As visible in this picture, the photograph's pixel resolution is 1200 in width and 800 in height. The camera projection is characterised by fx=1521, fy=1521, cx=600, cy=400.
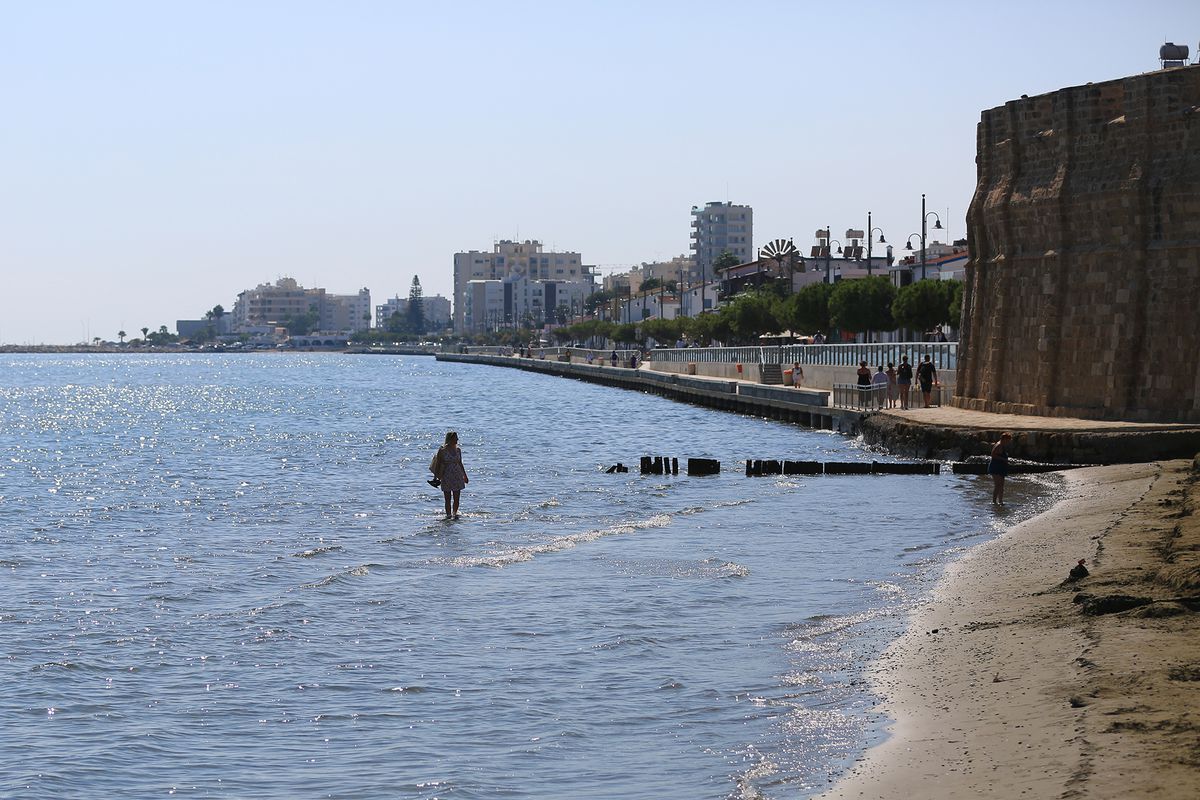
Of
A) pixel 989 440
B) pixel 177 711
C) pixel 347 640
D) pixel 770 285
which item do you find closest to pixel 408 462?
pixel 989 440

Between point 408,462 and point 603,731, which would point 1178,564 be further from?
point 408,462

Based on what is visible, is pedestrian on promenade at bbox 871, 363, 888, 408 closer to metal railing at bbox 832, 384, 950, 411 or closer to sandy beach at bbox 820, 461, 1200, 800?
metal railing at bbox 832, 384, 950, 411

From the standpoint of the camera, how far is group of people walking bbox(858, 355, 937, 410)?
45281mm

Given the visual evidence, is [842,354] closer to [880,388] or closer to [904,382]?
[880,388]

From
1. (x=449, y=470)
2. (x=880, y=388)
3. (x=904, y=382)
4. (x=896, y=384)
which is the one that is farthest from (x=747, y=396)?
(x=449, y=470)

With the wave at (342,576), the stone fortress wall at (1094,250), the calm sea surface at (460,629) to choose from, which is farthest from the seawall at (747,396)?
the wave at (342,576)

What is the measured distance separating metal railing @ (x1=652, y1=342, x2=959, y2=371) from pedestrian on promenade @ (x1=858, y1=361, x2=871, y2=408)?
221 cm

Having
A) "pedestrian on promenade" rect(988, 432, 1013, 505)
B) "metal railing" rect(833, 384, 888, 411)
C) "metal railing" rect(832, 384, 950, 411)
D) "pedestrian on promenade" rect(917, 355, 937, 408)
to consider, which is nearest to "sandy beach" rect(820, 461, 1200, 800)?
"pedestrian on promenade" rect(988, 432, 1013, 505)

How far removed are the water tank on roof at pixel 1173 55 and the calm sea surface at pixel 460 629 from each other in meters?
15.5

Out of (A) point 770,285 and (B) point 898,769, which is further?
(A) point 770,285

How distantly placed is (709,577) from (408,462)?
2605cm

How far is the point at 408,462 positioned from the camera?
152 ft

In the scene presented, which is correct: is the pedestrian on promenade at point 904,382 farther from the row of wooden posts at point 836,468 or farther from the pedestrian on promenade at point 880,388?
the row of wooden posts at point 836,468

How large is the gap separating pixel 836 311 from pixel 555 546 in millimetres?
59485
